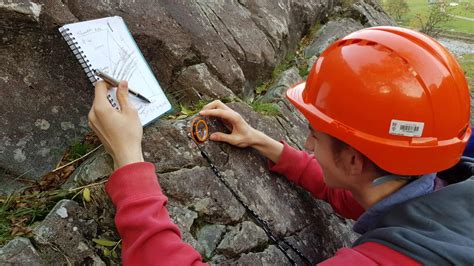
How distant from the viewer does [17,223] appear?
253cm

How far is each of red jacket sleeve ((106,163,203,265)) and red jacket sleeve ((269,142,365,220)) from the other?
4.22ft

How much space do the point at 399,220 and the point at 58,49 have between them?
100 inches

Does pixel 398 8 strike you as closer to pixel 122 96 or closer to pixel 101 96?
pixel 122 96

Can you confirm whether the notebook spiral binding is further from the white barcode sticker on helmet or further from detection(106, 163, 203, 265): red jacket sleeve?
the white barcode sticker on helmet

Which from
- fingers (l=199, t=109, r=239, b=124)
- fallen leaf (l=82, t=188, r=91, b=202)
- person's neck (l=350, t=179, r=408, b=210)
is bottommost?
fallen leaf (l=82, t=188, r=91, b=202)

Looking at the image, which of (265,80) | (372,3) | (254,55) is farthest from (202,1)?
(372,3)

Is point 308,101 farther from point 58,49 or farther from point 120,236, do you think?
point 58,49

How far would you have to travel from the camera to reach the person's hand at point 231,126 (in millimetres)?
3279

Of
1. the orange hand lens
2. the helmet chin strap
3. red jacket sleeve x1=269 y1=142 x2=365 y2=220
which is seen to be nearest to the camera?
the helmet chin strap

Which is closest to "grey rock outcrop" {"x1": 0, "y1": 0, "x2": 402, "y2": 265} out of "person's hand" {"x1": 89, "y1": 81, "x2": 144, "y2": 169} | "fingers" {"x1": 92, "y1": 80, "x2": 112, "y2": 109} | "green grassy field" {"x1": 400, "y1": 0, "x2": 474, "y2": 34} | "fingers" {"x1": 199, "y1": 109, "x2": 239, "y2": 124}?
"fingers" {"x1": 199, "y1": 109, "x2": 239, "y2": 124}

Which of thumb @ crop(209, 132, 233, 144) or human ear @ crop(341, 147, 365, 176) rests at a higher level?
human ear @ crop(341, 147, 365, 176)

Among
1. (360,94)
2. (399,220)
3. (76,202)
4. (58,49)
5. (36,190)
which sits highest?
(360,94)

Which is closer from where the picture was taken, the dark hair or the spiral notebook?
the dark hair

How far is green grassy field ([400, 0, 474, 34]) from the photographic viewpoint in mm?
31172
